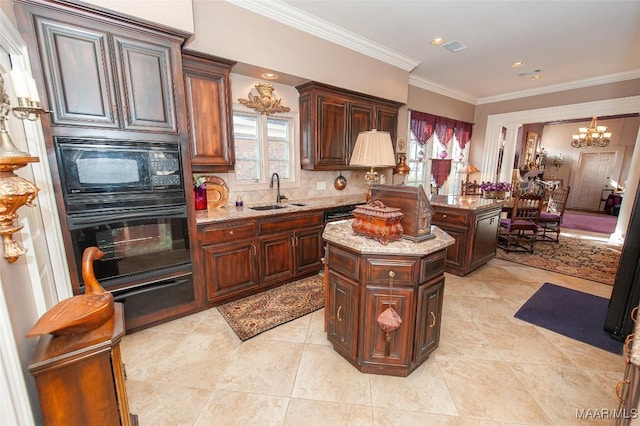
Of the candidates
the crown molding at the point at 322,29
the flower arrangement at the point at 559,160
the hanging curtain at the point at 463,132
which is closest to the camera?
the crown molding at the point at 322,29

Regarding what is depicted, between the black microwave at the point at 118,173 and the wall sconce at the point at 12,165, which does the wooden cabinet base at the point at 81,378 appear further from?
the black microwave at the point at 118,173

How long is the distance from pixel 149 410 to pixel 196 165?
1988 mm

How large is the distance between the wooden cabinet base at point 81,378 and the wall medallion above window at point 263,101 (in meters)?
2.81

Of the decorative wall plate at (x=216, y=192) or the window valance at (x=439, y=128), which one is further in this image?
the window valance at (x=439, y=128)

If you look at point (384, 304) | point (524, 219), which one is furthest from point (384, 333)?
point (524, 219)

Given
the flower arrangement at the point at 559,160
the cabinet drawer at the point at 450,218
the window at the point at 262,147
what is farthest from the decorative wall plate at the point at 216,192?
the flower arrangement at the point at 559,160

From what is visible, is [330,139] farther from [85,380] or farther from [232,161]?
[85,380]

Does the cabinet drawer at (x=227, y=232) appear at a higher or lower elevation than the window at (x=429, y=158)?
lower

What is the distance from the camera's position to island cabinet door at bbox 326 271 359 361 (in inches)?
71.8

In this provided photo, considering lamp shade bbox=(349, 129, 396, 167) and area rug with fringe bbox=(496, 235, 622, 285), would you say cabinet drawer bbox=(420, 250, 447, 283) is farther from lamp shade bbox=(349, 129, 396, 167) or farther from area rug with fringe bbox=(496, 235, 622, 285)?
area rug with fringe bbox=(496, 235, 622, 285)

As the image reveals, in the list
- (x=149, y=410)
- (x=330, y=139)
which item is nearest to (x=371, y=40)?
(x=330, y=139)

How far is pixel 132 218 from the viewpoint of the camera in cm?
213

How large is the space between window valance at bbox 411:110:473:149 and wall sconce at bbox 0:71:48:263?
16.8 ft

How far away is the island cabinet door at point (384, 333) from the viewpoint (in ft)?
5.64
